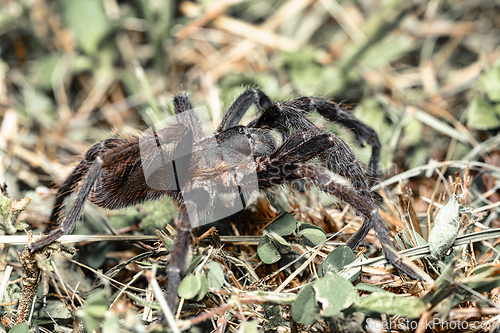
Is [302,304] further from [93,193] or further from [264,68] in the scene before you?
[264,68]

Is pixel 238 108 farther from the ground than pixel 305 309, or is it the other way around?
pixel 238 108

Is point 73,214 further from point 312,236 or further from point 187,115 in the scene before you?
point 312,236

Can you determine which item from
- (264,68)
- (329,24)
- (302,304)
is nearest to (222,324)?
(302,304)

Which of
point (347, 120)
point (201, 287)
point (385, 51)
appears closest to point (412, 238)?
point (347, 120)

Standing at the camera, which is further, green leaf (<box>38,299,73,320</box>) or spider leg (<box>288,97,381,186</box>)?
spider leg (<box>288,97,381,186</box>)

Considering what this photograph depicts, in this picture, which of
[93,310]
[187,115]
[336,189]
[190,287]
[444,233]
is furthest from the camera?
[187,115]

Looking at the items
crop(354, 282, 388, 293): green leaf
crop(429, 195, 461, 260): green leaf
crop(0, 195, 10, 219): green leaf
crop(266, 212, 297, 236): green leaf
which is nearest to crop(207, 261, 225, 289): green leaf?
crop(266, 212, 297, 236): green leaf

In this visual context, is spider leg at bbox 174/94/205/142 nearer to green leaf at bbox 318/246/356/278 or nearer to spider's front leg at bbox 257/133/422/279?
spider's front leg at bbox 257/133/422/279
